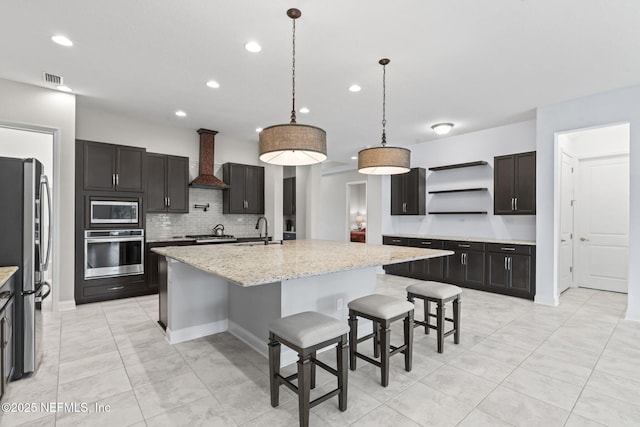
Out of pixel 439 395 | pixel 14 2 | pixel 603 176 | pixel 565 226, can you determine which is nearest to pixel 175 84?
pixel 14 2

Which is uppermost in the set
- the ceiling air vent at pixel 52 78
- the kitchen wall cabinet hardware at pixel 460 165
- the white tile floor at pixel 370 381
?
the ceiling air vent at pixel 52 78

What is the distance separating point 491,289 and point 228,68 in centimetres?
491

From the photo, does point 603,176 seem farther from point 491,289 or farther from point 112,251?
point 112,251

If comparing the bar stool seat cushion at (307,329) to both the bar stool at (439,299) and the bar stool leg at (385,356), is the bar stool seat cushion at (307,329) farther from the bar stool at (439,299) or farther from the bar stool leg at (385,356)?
the bar stool at (439,299)

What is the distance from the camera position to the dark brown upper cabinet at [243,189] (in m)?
5.98

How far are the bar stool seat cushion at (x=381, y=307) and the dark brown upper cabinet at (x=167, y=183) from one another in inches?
155

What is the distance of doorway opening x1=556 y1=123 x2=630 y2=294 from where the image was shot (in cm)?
503

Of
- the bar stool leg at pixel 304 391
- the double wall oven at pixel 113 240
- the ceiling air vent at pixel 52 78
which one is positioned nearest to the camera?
the bar stool leg at pixel 304 391

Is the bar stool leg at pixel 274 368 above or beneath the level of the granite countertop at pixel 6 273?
beneath

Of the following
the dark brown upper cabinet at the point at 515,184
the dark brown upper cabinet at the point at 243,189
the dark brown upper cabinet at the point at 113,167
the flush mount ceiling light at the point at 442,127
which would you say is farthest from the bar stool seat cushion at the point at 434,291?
the dark brown upper cabinet at the point at 113,167

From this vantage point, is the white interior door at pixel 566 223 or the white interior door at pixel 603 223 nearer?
the white interior door at pixel 566 223

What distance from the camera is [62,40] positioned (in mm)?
2852

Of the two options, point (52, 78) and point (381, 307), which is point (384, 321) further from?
point (52, 78)

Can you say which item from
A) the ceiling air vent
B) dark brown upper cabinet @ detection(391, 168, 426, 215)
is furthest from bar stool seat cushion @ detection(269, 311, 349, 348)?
dark brown upper cabinet @ detection(391, 168, 426, 215)
